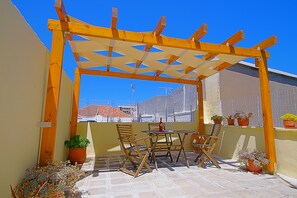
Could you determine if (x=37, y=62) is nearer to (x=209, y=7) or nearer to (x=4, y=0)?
(x=4, y=0)

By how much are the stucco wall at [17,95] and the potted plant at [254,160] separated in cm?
396

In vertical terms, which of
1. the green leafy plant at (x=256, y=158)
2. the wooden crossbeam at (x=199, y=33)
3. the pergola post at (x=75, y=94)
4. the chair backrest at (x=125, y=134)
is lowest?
the green leafy plant at (x=256, y=158)

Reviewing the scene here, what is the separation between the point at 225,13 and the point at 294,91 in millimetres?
3376

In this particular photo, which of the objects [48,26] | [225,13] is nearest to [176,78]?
[225,13]

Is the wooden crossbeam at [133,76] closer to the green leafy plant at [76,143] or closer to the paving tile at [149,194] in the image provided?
the green leafy plant at [76,143]

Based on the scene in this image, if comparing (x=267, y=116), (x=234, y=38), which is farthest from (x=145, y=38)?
(x=267, y=116)

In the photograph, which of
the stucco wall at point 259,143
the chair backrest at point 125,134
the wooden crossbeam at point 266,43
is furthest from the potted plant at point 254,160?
the chair backrest at point 125,134

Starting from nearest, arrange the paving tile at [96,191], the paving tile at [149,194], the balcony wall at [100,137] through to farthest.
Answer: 1. the paving tile at [149,194]
2. the paving tile at [96,191]
3. the balcony wall at [100,137]

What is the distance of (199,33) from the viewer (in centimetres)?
343

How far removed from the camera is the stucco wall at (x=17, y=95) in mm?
1686

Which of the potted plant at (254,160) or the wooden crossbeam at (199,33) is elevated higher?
the wooden crossbeam at (199,33)

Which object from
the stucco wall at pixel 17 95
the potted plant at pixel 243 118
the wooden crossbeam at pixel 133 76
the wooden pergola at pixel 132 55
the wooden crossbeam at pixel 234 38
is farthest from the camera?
the wooden crossbeam at pixel 133 76

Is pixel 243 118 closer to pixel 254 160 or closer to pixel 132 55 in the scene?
pixel 254 160

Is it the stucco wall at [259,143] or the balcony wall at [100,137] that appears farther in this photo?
the balcony wall at [100,137]
